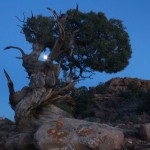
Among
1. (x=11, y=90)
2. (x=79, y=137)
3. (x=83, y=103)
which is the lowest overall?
(x=79, y=137)

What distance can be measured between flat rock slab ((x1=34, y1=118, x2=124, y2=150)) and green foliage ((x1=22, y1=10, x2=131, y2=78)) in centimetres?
1362

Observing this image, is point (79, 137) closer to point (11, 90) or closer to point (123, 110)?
point (11, 90)

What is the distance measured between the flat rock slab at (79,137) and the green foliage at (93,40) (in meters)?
13.6

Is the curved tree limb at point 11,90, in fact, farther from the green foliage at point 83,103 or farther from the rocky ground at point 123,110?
the green foliage at point 83,103

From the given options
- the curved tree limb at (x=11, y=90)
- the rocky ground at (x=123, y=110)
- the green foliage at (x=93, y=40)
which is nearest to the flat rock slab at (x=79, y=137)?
the rocky ground at (x=123, y=110)

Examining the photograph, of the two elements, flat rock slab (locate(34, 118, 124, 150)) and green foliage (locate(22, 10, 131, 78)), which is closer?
flat rock slab (locate(34, 118, 124, 150))

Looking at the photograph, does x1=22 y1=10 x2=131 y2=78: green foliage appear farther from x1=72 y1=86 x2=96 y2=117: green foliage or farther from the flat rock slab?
the flat rock slab

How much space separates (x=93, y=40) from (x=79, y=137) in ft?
51.4

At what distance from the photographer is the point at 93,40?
2628 centimetres

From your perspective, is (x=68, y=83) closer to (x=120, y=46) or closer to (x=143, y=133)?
(x=143, y=133)

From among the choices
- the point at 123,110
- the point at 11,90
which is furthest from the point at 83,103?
the point at 11,90

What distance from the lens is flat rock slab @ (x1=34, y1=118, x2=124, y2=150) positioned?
10.9m

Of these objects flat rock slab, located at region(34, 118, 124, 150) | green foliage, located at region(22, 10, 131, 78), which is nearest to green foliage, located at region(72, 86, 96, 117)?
green foliage, located at region(22, 10, 131, 78)

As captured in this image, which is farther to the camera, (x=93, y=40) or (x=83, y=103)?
(x=83, y=103)
